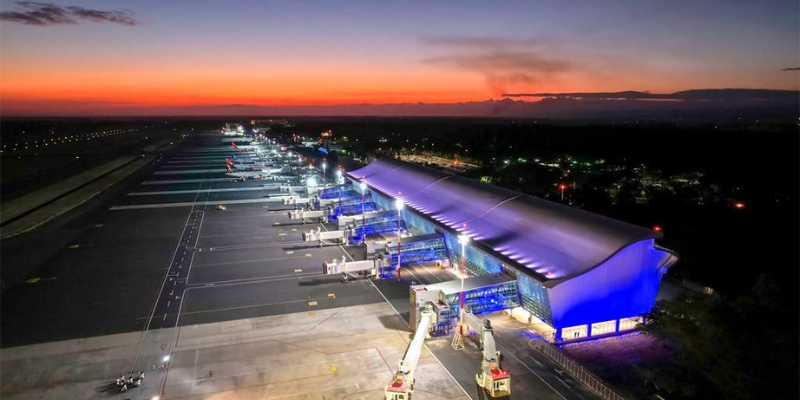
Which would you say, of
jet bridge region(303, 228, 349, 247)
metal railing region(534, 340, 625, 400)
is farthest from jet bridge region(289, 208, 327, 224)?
metal railing region(534, 340, 625, 400)

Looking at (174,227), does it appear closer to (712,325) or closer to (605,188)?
(712,325)

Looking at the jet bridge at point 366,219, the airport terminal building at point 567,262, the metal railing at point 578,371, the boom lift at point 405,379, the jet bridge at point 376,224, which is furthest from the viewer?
the jet bridge at point 366,219

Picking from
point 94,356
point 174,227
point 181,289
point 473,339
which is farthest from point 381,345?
point 174,227

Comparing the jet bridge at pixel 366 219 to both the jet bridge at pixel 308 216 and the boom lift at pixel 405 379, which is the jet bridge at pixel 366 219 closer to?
the jet bridge at pixel 308 216

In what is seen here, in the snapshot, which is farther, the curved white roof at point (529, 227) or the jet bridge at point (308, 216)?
the jet bridge at point (308, 216)

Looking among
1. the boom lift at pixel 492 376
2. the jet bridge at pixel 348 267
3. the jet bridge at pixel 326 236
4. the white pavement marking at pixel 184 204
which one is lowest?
the boom lift at pixel 492 376

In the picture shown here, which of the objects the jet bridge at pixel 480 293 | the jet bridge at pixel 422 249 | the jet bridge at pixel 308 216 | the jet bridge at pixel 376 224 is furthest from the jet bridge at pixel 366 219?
the jet bridge at pixel 480 293

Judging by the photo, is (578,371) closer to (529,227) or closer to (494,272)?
(494,272)

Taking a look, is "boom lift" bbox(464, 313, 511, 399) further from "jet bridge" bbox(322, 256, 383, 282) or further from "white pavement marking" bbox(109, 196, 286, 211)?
"white pavement marking" bbox(109, 196, 286, 211)
